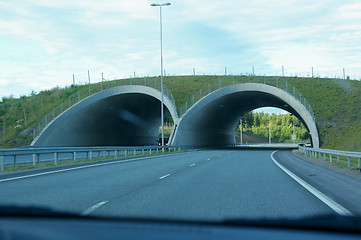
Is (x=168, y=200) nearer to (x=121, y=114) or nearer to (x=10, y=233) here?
(x=10, y=233)

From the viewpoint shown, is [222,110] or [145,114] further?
[145,114]

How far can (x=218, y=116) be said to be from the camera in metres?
54.3

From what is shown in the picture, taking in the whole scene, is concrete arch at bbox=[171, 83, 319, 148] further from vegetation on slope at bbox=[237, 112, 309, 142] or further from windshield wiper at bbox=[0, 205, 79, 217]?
vegetation on slope at bbox=[237, 112, 309, 142]

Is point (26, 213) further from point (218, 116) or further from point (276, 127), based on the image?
point (276, 127)

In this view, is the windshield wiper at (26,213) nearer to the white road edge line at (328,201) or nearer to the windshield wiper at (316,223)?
the windshield wiper at (316,223)

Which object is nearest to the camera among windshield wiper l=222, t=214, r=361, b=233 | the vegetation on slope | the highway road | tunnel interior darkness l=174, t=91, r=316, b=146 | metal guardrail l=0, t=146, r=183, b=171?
windshield wiper l=222, t=214, r=361, b=233

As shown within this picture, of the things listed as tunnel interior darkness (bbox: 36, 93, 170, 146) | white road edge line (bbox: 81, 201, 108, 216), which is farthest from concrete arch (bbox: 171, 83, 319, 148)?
white road edge line (bbox: 81, 201, 108, 216)

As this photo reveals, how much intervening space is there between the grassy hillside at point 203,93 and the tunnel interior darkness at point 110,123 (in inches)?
108

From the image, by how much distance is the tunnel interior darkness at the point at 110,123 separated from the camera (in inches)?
1688

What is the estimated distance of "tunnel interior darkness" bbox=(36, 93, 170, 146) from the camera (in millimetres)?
42875

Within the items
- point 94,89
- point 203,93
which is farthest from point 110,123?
point 203,93

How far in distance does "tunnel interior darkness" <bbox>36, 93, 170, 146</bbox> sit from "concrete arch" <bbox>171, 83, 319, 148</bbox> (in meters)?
6.18

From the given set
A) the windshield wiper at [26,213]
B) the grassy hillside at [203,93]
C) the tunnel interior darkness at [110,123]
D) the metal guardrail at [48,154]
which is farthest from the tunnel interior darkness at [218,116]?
the windshield wiper at [26,213]

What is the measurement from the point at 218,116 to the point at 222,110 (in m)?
1.93
